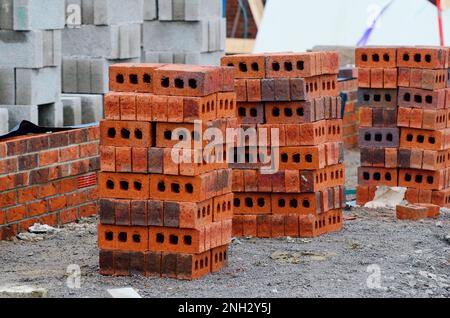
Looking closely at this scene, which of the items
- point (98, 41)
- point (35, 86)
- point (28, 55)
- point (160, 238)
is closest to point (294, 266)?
point (160, 238)

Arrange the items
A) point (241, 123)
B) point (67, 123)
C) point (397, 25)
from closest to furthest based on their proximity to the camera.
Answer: point (241, 123) < point (67, 123) < point (397, 25)

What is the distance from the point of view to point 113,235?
30.1 feet

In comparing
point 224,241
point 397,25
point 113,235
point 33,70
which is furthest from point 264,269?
point 397,25

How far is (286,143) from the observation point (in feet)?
35.8

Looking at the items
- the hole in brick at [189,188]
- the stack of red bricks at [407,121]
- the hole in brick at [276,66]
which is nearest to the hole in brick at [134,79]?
the hole in brick at [189,188]

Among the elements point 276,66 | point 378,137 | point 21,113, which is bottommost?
point 378,137

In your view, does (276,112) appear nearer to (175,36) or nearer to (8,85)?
(8,85)

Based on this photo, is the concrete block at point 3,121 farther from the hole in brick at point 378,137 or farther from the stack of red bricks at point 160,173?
the hole in brick at point 378,137

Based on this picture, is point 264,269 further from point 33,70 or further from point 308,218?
point 33,70

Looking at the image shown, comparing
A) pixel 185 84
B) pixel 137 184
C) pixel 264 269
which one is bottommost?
pixel 264 269

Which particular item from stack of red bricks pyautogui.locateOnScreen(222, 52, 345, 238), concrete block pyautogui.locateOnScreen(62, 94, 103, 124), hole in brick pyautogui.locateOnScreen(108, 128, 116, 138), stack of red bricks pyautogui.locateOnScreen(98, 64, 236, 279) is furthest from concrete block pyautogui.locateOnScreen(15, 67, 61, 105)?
hole in brick pyautogui.locateOnScreen(108, 128, 116, 138)

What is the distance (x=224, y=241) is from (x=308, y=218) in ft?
6.16

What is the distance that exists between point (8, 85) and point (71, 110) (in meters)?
1.01

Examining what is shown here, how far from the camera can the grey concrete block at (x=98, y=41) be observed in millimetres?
13211
